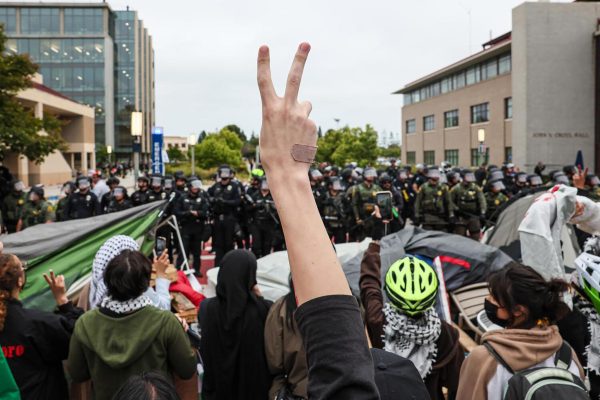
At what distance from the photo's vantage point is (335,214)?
480 inches

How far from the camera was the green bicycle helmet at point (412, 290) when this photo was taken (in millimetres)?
2727

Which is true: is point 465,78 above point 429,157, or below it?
above

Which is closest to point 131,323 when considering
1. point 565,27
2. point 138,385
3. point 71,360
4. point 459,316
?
point 71,360

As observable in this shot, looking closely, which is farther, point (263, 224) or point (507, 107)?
point (507, 107)

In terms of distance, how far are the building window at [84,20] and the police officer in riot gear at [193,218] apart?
71.8 m

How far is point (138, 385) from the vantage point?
1813mm

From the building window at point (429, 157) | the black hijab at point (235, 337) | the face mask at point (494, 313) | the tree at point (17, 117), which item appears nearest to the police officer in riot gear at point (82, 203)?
the tree at point (17, 117)

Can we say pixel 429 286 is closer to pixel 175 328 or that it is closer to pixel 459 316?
pixel 175 328

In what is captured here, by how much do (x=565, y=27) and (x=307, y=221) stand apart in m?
35.7

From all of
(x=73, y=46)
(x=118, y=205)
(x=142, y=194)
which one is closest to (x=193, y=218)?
(x=142, y=194)

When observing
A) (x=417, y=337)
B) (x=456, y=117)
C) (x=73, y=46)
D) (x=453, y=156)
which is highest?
(x=73, y=46)

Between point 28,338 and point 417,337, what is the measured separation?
2116 mm

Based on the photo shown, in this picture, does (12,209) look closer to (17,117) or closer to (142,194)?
(142,194)

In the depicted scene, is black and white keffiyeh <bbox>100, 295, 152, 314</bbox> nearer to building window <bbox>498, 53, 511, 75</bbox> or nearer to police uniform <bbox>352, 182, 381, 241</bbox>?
police uniform <bbox>352, 182, 381, 241</bbox>
